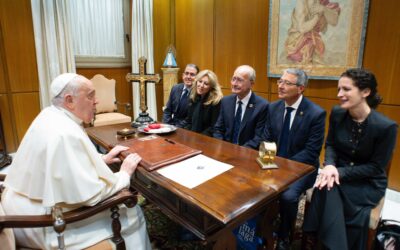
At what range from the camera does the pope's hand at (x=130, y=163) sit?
1.52 metres

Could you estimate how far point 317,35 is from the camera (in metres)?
3.35

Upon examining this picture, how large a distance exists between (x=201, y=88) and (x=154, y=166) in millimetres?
1525

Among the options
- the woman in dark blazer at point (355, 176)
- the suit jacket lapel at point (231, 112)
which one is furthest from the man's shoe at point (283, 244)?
the suit jacket lapel at point (231, 112)

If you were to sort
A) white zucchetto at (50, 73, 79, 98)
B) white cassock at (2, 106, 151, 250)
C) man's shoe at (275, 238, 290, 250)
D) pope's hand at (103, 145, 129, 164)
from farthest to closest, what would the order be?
man's shoe at (275, 238, 290, 250), pope's hand at (103, 145, 129, 164), white zucchetto at (50, 73, 79, 98), white cassock at (2, 106, 151, 250)

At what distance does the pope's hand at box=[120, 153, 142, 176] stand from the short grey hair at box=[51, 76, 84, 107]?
1.54ft

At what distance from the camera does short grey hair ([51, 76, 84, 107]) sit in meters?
1.40

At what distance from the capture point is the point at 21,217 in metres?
1.13

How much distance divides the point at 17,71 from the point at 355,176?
4517 millimetres

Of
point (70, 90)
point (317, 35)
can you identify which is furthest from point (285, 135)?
point (317, 35)

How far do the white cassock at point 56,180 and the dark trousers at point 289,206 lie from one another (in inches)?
44.6

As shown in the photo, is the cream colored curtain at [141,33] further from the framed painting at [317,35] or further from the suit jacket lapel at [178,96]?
the framed painting at [317,35]

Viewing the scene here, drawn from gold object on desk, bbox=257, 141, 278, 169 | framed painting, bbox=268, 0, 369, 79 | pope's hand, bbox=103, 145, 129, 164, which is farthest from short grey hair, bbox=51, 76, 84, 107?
framed painting, bbox=268, 0, 369, 79

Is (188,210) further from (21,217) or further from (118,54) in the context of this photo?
(118,54)

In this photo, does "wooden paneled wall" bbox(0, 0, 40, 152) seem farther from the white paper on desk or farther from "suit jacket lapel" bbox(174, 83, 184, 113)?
the white paper on desk
